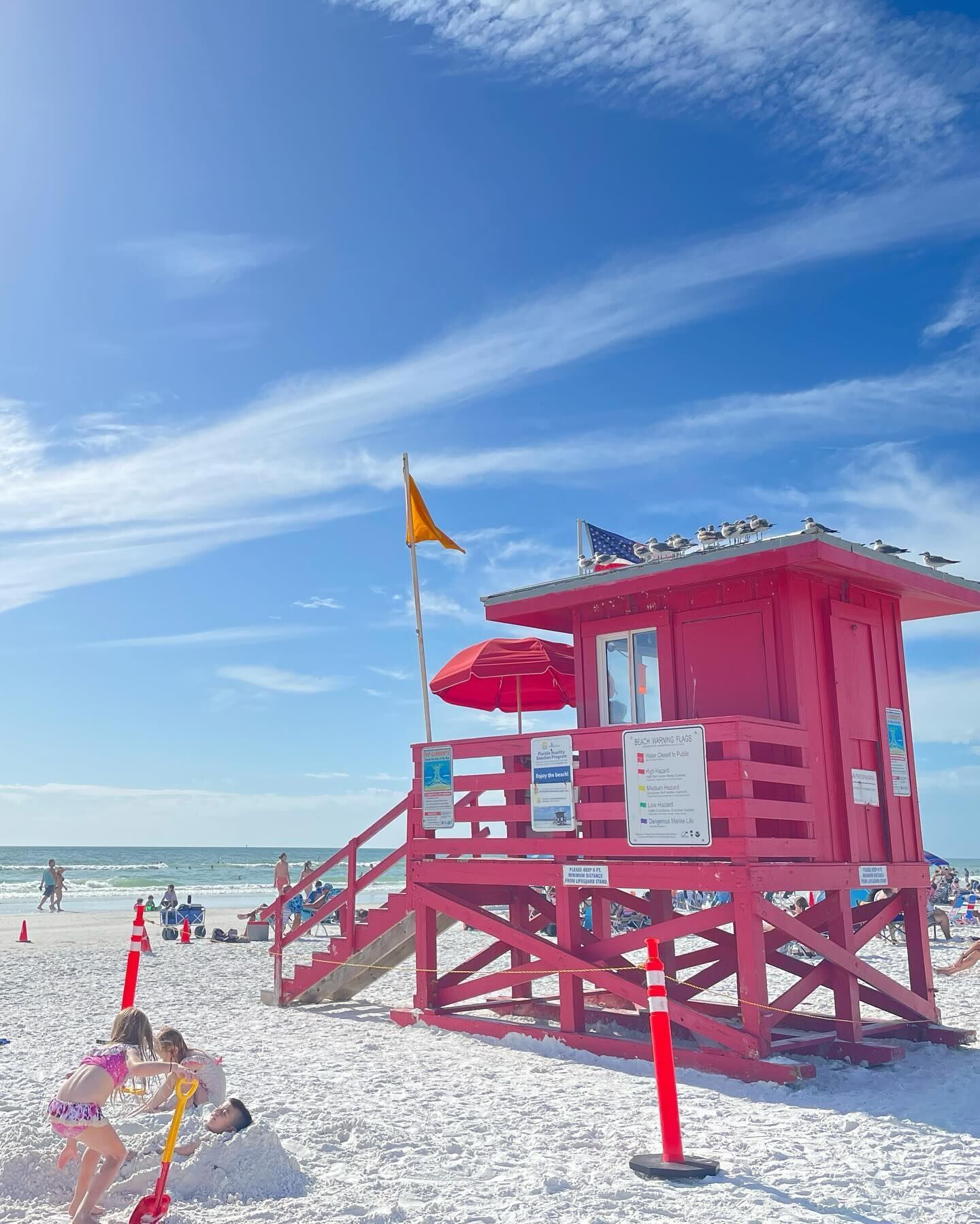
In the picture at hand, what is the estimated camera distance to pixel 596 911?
44.9 ft

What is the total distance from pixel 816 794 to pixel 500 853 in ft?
10.9

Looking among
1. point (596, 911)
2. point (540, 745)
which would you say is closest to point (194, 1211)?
point (540, 745)

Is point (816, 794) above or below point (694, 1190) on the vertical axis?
above

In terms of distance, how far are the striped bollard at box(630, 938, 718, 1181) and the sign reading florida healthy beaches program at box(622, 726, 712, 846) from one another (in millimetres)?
3412

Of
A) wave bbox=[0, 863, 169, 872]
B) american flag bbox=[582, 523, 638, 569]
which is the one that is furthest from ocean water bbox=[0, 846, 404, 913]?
american flag bbox=[582, 523, 638, 569]

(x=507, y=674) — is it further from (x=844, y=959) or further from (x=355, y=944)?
(x=844, y=959)

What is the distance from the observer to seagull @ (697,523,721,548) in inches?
422

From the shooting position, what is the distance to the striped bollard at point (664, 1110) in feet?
19.8

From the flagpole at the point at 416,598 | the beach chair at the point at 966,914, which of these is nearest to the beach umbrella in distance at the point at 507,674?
the flagpole at the point at 416,598

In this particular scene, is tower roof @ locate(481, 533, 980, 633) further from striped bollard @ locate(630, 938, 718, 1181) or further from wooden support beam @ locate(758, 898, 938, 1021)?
striped bollard @ locate(630, 938, 718, 1181)

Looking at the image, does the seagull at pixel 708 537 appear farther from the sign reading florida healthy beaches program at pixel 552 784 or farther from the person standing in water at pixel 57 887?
the person standing in water at pixel 57 887

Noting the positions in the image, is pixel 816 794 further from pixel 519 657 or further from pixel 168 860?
pixel 168 860

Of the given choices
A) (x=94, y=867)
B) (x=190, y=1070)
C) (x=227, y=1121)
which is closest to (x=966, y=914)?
(x=227, y=1121)

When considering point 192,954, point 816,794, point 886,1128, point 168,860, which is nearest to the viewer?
point 886,1128
